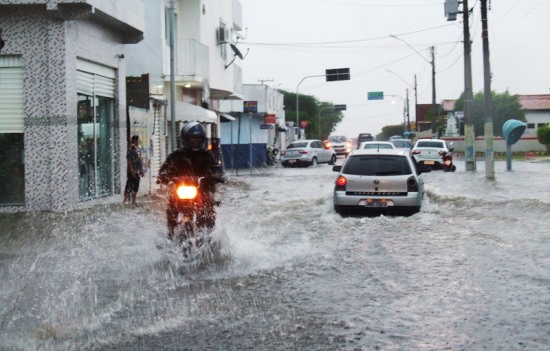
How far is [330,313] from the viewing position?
6898 millimetres

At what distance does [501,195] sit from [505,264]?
11.8m

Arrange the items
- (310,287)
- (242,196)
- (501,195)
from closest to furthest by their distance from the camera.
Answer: (310,287) < (501,195) < (242,196)

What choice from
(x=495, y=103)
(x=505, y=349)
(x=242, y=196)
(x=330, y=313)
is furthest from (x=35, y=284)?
(x=495, y=103)

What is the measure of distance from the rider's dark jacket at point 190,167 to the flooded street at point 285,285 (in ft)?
2.74

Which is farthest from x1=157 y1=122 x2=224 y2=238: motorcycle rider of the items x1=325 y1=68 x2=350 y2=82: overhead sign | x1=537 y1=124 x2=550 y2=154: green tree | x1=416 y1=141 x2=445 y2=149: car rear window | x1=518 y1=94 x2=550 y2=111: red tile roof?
x1=518 y1=94 x2=550 y2=111: red tile roof

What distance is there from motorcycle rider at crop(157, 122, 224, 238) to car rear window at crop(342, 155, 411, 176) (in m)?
6.03

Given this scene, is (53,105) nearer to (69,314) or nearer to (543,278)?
(69,314)

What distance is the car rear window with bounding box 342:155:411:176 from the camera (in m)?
14.9

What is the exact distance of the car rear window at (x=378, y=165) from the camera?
1491 centimetres

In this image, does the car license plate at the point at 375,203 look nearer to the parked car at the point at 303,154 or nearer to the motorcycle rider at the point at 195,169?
the motorcycle rider at the point at 195,169

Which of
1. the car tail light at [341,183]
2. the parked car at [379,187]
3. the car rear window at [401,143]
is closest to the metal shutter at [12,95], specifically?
the car tail light at [341,183]

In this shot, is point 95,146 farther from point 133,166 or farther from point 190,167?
point 190,167

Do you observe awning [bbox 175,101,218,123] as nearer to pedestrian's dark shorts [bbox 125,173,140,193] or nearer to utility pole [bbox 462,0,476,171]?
pedestrian's dark shorts [bbox 125,173,140,193]

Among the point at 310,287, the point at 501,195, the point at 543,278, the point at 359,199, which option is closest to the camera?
the point at 310,287
